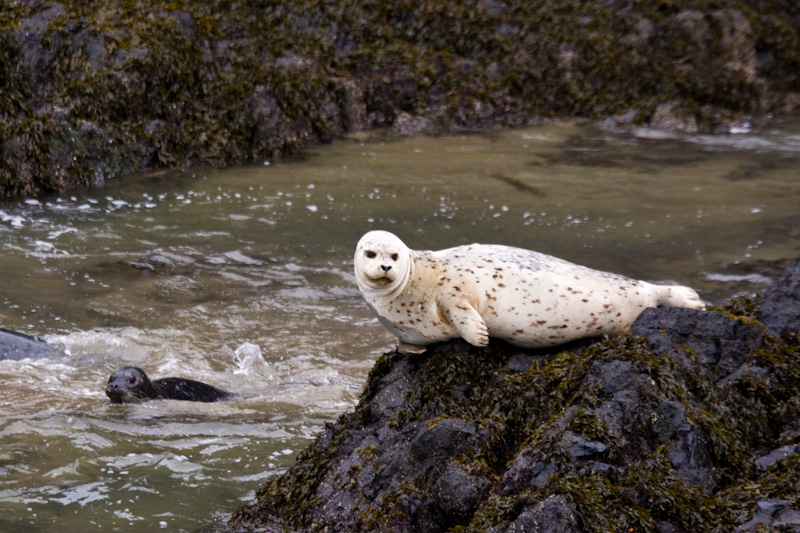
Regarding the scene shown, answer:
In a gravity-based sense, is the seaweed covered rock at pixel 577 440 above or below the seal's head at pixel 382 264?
below

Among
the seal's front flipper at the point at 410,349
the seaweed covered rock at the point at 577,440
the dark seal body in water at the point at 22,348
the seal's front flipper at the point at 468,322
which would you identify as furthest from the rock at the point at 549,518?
the dark seal body in water at the point at 22,348

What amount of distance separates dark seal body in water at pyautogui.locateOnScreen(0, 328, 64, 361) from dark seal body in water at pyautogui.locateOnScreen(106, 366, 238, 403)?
0.83 m

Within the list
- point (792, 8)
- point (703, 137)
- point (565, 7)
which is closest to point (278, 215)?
point (703, 137)

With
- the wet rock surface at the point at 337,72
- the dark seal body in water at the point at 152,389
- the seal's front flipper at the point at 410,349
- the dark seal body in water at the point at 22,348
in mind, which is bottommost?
the dark seal body in water at the point at 152,389

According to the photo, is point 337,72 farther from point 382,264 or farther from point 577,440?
point 577,440

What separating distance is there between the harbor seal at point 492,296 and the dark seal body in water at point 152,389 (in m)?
2.25

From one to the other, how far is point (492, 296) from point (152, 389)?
2813mm

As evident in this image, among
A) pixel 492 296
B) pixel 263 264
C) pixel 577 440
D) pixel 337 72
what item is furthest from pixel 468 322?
pixel 337 72

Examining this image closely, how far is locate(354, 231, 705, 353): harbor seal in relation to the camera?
405cm

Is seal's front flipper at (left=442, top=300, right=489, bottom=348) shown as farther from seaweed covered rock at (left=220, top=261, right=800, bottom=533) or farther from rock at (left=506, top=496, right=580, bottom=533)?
rock at (left=506, top=496, right=580, bottom=533)

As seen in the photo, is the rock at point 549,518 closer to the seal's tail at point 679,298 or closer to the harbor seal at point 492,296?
the harbor seal at point 492,296

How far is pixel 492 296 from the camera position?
4133 mm

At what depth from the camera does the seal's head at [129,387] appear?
5836 mm

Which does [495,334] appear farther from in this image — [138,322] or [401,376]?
[138,322]
